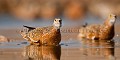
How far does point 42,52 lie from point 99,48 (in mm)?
1683

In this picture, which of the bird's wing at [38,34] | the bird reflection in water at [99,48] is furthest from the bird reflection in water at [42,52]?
the bird reflection in water at [99,48]

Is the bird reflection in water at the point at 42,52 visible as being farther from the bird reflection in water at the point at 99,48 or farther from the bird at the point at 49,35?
the bird reflection in water at the point at 99,48

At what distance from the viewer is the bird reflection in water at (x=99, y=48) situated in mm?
14700

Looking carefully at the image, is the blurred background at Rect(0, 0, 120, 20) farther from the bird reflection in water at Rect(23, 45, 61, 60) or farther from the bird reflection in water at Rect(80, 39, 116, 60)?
the bird reflection in water at Rect(23, 45, 61, 60)

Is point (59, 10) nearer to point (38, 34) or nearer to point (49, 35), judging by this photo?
point (38, 34)

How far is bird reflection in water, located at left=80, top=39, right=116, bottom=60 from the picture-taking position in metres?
14.7

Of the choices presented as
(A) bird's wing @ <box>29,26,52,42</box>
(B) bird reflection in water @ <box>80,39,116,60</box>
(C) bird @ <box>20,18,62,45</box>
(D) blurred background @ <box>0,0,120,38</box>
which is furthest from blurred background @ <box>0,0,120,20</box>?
(C) bird @ <box>20,18,62,45</box>

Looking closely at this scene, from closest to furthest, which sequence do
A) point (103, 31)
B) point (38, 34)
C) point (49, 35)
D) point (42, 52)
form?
1. point (42, 52)
2. point (49, 35)
3. point (38, 34)
4. point (103, 31)

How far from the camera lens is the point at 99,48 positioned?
16.1 m

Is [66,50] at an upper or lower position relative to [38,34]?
lower

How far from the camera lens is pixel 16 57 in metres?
14.4

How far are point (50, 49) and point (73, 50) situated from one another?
0.69m

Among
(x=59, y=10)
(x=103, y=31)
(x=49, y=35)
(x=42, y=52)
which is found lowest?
(x=42, y=52)

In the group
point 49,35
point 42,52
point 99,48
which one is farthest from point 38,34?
point 99,48
